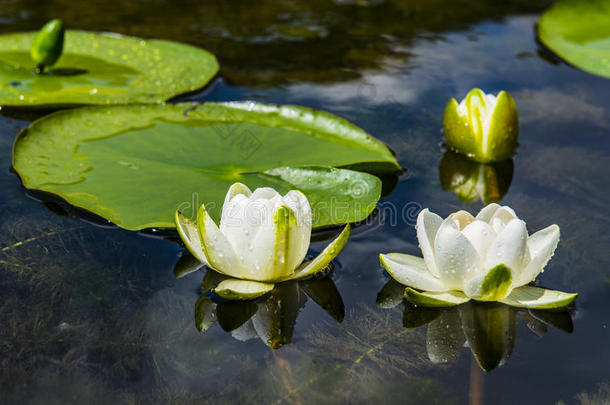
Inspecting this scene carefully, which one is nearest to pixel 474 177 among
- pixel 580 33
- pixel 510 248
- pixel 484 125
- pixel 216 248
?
pixel 484 125

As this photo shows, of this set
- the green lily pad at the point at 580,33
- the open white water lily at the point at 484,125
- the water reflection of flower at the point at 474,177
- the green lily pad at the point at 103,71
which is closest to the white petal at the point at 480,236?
the water reflection of flower at the point at 474,177

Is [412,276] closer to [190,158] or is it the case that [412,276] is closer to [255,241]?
[255,241]

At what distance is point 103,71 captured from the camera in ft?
10.3

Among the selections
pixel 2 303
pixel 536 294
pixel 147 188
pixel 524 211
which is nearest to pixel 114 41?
pixel 147 188

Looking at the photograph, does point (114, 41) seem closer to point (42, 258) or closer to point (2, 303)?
point (42, 258)

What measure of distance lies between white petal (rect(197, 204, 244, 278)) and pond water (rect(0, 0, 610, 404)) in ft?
0.38

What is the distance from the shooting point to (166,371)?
154 cm

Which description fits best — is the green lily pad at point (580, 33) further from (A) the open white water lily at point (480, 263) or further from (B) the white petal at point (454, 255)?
(B) the white petal at point (454, 255)

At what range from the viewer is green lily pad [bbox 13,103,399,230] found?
82.6 inches

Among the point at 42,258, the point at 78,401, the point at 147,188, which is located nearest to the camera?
the point at 78,401

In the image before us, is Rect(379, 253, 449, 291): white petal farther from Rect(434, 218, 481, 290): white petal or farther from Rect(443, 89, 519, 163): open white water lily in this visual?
Rect(443, 89, 519, 163): open white water lily

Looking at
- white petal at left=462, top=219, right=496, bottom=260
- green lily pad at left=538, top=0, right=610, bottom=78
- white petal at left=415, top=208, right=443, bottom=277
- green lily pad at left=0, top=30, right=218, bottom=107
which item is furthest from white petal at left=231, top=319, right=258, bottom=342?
green lily pad at left=538, top=0, right=610, bottom=78

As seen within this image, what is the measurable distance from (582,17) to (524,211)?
2430 millimetres

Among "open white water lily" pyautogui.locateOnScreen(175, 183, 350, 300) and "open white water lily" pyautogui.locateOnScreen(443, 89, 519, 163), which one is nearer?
"open white water lily" pyautogui.locateOnScreen(175, 183, 350, 300)
